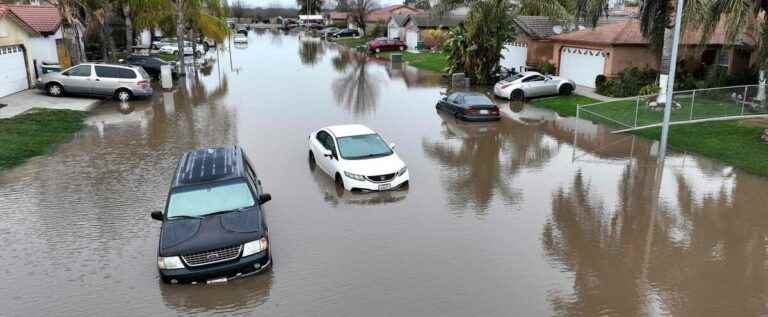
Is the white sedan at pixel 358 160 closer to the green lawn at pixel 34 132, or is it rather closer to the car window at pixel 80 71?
the green lawn at pixel 34 132

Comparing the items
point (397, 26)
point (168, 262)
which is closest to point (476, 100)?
point (168, 262)

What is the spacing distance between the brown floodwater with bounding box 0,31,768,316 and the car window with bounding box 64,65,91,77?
6688mm

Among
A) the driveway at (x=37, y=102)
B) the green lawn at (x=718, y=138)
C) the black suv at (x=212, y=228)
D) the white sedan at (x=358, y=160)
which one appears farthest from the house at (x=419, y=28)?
the black suv at (x=212, y=228)

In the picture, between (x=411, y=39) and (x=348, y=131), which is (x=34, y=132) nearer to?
(x=348, y=131)

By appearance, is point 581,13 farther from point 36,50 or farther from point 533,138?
point 36,50

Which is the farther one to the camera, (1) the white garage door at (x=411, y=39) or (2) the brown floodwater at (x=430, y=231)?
(1) the white garage door at (x=411, y=39)

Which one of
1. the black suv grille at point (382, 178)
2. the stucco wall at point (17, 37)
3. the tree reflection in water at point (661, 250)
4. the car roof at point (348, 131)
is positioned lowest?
the tree reflection in water at point (661, 250)

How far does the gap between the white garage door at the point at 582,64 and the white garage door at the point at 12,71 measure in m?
28.4

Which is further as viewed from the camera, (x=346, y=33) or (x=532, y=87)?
(x=346, y=33)

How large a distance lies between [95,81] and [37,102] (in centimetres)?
250

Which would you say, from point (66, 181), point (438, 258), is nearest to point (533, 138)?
point (438, 258)

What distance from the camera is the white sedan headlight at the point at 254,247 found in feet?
29.2

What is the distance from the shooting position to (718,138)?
59.3 feet

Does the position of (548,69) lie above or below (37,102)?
above
